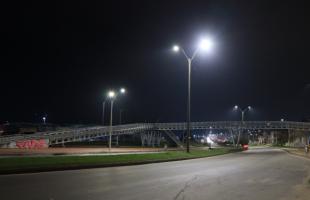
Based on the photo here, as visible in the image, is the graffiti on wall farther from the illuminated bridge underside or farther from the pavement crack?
the pavement crack

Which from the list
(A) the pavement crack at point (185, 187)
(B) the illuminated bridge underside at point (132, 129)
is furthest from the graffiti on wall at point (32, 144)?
(A) the pavement crack at point (185, 187)

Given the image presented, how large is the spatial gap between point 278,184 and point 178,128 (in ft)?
343

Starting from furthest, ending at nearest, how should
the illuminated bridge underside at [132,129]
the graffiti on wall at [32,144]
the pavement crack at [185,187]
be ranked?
the illuminated bridge underside at [132,129]
the graffiti on wall at [32,144]
the pavement crack at [185,187]

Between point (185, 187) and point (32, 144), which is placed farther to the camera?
point (32, 144)

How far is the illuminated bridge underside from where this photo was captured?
72.7 metres

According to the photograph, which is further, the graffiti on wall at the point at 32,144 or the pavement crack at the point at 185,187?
the graffiti on wall at the point at 32,144

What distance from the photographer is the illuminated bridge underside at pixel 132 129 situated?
238 ft

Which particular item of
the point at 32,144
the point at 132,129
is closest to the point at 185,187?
the point at 32,144

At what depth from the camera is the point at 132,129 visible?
334 feet

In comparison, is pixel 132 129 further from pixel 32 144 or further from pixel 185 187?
pixel 185 187

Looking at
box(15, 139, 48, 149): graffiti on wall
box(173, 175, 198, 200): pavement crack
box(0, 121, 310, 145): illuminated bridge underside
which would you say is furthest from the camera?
box(0, 121, 310, 145): illuminated bridge underside

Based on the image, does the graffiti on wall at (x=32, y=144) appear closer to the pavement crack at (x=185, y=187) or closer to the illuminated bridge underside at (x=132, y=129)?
the illuminated bridge underside at (x=132, y=129)

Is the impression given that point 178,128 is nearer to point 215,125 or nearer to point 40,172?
point 215,125

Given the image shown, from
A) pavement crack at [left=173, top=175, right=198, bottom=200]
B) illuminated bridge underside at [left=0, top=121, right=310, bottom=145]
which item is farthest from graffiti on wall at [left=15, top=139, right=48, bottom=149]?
pavement crack at [left=173, top=175, right=198, bottom=200]
